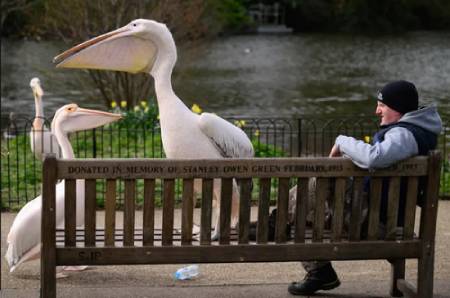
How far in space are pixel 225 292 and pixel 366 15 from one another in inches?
1696

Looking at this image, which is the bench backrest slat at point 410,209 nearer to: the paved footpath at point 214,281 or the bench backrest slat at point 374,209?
the bench backrest slat at point 374,209

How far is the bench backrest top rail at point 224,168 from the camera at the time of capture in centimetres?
358

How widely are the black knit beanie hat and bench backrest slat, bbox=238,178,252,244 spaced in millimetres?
857

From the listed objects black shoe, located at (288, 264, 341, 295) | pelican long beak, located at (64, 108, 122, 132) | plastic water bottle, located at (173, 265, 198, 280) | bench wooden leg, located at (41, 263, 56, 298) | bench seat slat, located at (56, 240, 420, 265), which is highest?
pelican long beak, located at (64, 108, 122, 132)

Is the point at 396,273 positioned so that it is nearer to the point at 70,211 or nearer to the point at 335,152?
the point at 335,152

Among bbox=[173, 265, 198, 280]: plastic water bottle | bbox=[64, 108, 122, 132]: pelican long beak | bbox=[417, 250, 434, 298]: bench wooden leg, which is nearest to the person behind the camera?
bbox=[417, 250, 434, 298]: bench wooden leg

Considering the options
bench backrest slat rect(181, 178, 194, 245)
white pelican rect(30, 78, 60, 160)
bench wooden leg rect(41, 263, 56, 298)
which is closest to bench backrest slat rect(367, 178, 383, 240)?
bench backrest slat rect(181, 178, 194, 245)

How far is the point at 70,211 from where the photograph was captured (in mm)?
3664

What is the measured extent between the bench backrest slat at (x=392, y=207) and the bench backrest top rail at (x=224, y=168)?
66 mm

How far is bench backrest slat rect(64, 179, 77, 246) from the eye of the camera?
143 inches

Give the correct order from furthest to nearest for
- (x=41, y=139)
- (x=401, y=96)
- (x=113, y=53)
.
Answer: (x=41, y=139), (x=113, y=53), (x=401, y=96)

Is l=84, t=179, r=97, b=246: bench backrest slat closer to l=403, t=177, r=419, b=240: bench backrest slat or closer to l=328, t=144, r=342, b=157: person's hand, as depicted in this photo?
l=328, t=144, r=342, b=157: person's hand

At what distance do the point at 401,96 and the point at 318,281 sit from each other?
1078 mm

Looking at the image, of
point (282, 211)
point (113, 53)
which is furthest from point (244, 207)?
point (113, 53)
